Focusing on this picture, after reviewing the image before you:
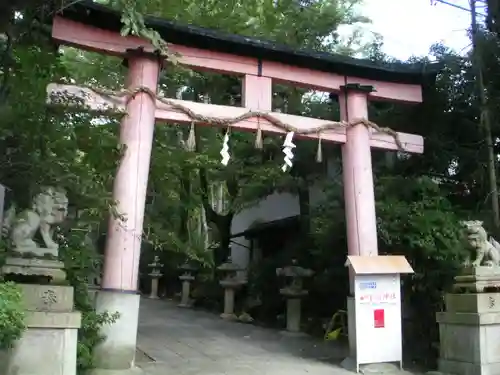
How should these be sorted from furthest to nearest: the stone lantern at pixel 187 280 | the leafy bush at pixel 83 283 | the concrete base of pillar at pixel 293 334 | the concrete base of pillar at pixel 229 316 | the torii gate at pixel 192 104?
the stone lantern at pixel 187 280, the concrete base of pillar at pixel 229 316, the concrete base of pillar at pixel 293 334, the torii gate at pixel 192 104, the leafy bush at pixel 83 283

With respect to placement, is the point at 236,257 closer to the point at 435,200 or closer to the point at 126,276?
the point at 435,200

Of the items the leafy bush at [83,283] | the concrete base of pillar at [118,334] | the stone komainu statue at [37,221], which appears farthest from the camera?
the concrete base of pillar at [118,334]

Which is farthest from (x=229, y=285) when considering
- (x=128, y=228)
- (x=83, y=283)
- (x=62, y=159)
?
(x=62, y=159)

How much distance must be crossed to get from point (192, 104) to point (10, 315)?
511cm

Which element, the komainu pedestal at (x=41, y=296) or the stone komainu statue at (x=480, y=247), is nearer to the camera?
the komainu pedestal at (x=41, y=296)

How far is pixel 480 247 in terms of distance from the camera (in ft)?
30.7

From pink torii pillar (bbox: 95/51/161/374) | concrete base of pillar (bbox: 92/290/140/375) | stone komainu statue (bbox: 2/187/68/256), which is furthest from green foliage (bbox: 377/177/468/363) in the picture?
stone komainu statue (bbox: 2/187/68/256)

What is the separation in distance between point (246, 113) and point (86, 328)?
4.52 meters

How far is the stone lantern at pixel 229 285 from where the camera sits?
16.8 meters

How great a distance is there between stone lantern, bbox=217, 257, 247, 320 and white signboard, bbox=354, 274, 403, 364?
765cm

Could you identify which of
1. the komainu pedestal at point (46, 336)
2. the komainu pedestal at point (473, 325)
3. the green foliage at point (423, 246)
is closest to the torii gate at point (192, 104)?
the green foliage at point (423, 246)

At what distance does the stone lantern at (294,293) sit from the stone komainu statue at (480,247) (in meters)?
5.01

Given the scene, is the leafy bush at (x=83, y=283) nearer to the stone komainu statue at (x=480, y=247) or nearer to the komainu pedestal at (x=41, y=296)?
A: the komainu pedestal at (x=41, y=296)

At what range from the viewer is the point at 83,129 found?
8.73 metres
